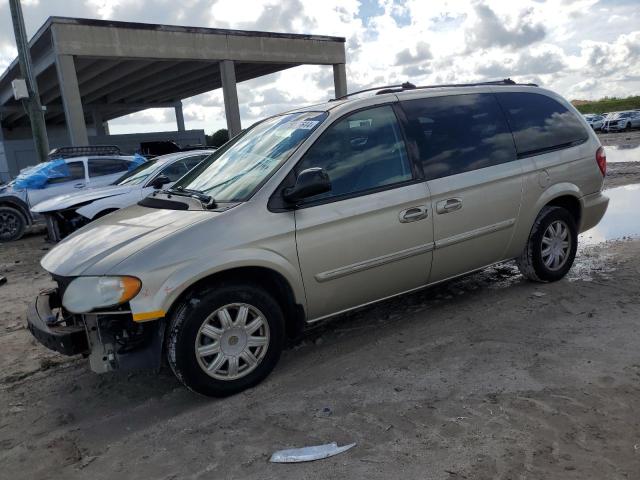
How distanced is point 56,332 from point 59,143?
34118 mm

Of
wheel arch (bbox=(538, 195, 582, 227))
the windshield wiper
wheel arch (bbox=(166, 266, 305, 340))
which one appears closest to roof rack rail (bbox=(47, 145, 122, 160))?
the windshield wiper

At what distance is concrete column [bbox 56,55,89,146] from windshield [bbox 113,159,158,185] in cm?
891

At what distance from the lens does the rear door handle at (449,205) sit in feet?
13.7

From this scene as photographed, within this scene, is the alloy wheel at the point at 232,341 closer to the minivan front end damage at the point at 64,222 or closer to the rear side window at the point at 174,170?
the rear side window at the point at 174,170

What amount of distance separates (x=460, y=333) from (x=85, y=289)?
9.20 feet

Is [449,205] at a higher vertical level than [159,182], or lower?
lower

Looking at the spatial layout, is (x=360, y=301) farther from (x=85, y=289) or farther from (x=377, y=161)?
(x=85, y=289)

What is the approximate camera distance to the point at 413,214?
4.04 m

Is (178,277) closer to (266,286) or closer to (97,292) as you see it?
(97,292)

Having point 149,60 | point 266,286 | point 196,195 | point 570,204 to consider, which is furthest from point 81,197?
point 149,60

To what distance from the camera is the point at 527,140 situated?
4.83m

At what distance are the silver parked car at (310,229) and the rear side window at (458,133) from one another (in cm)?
1

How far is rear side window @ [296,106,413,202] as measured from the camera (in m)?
3.81

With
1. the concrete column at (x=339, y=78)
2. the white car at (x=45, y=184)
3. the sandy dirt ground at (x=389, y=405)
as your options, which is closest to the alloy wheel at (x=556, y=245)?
the sandy dirt ground at (x=389, y=405)
